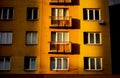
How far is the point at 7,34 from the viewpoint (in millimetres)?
34094

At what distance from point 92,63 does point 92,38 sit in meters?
2.99

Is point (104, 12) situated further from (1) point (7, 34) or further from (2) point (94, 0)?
(1) point (7, 34)

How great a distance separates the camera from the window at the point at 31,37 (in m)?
33.9

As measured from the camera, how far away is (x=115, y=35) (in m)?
36.2

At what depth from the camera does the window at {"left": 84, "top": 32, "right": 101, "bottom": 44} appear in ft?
112

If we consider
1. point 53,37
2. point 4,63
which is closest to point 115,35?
point 53,37

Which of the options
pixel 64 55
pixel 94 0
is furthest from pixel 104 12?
pixel 64 55

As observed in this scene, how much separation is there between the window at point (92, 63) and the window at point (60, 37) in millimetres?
3290

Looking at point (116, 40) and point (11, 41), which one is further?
point (116, 40)

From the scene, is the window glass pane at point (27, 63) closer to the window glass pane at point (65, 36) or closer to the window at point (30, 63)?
the window at point (30, 63)

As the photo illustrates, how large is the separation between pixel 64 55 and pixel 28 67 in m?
4.29

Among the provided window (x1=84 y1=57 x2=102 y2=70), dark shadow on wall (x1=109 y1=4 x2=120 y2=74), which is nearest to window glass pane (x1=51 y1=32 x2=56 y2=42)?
window (x1=84 y1=57 x2=102 y2=70)

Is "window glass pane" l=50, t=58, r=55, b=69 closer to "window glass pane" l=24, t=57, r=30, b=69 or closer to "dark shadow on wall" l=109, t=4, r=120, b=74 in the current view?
"window glass pane" l=24, t=57, r=30, b=69

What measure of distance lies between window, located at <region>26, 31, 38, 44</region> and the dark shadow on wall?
367 inches
